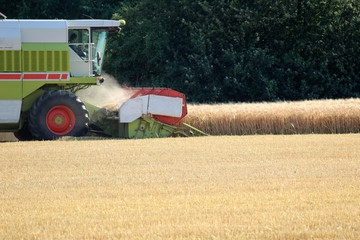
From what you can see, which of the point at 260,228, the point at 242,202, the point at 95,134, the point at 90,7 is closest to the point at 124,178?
the point at 242,202

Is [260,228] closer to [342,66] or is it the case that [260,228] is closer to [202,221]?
[202,221]

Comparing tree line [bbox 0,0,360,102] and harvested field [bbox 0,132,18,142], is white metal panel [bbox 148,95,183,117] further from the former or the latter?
→ tree line [bbox 0,0,360,102]

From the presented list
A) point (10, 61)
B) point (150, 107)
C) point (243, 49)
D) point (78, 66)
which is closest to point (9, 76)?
point (10, 61)

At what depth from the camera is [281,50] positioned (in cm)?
2567

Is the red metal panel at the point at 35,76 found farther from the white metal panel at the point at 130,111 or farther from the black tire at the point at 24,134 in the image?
the white metal panel at the point at 130,111

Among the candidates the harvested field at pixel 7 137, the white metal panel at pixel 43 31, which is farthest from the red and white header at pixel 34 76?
the harvested field at pixel 7 137

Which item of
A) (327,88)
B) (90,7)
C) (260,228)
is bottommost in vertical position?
(260,228)

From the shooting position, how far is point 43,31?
13789 millimetres

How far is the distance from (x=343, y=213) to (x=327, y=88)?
19.5 m

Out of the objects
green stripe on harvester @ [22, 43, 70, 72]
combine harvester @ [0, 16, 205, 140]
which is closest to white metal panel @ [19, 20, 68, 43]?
combine harvester @ [0, 16, 205, 140]

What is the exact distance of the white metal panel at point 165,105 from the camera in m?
14.2

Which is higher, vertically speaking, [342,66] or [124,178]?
[342,66]

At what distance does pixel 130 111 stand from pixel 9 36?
3331 millimetres

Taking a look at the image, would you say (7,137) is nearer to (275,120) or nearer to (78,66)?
(78,66)
